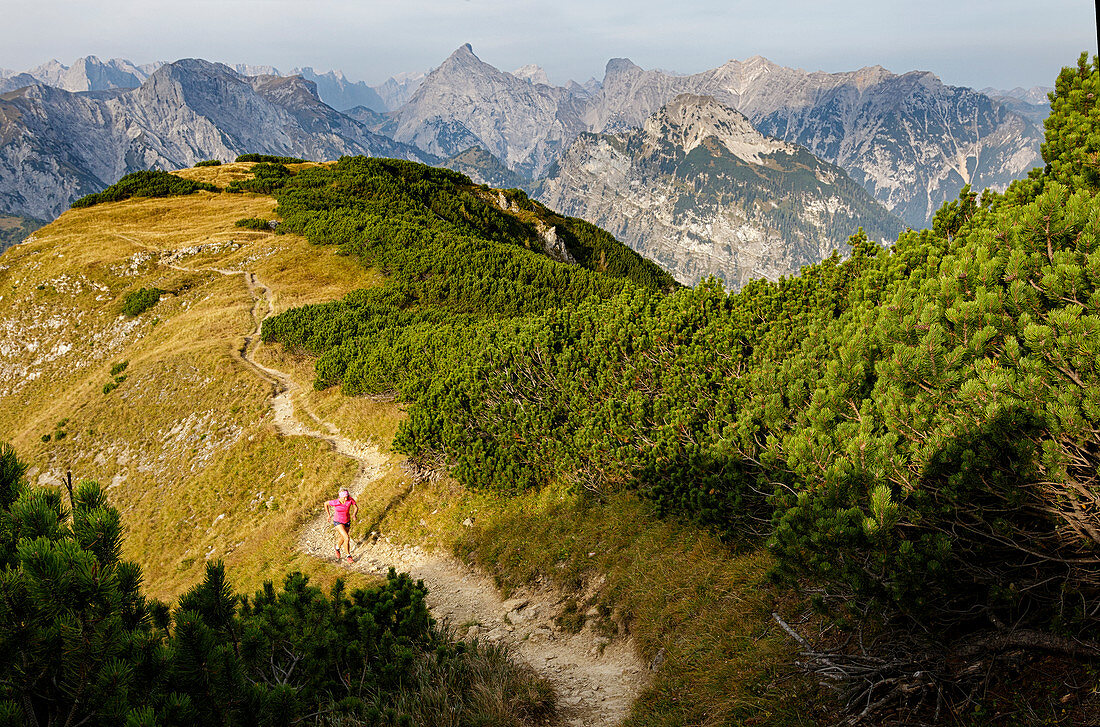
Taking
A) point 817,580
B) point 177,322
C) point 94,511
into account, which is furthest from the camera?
point 177,322

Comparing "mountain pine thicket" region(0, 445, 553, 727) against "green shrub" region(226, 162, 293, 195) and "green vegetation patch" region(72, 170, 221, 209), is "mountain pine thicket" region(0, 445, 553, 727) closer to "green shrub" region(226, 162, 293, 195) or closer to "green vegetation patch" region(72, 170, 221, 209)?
"green shrub" region(226, 162, 293, 195)

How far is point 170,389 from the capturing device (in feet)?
85.7

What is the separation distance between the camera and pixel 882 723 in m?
5.12

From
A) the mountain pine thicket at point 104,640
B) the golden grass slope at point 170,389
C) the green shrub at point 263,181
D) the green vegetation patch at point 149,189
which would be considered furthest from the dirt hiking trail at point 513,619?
the green vegetation patch at point 149,189

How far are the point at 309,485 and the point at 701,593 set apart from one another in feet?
49.3

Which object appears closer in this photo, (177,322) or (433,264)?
(177,322)

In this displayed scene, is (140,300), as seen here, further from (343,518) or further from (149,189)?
(149,189)

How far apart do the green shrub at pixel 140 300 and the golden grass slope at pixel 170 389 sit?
49 cm

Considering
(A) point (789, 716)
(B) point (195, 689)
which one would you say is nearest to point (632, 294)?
(A) point (789, 716)

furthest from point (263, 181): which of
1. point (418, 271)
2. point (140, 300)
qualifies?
point (418, 271)

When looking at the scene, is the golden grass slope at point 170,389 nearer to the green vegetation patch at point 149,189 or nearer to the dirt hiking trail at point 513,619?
the dirt hiking trail at point 513,619

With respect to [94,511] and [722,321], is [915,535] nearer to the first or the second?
[722,321]

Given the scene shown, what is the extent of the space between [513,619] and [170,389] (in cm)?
2294

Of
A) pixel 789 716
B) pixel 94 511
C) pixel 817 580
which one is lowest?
pixel 789 716
